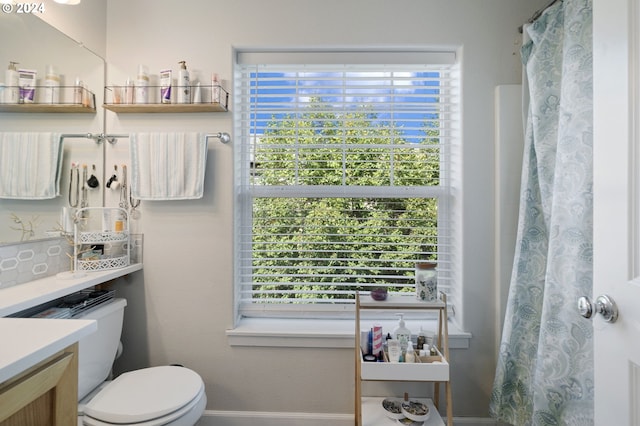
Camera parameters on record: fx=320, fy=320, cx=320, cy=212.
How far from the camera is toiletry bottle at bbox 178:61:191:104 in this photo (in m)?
1.51

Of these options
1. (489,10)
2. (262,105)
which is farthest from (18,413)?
(489,10)

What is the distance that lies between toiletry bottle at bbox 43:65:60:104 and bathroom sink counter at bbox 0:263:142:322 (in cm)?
74

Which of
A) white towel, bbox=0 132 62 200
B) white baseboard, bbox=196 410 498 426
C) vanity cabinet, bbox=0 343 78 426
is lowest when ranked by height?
white baseboard, bbox=196 410 498 426

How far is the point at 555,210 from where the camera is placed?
1.19 metres

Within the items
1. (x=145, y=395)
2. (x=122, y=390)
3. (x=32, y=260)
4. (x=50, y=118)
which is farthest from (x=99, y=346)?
(x=50, y=118)

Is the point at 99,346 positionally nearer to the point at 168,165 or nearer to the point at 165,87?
the point at 168,165

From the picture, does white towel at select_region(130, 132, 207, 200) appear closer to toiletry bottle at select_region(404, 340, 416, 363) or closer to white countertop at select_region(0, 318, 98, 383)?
white countertop at select_region(0, 318, 98, 383)

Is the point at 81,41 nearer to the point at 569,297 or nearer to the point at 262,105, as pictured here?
the point at 262,105

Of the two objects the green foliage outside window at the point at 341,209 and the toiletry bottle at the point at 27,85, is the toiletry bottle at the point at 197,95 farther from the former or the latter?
the toiletry bottle at the point at 27,85

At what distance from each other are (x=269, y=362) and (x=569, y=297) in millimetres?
1313

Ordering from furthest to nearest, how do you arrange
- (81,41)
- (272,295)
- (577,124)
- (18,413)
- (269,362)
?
(272,295), (269,362), (81,41), (577,124), (18,413)

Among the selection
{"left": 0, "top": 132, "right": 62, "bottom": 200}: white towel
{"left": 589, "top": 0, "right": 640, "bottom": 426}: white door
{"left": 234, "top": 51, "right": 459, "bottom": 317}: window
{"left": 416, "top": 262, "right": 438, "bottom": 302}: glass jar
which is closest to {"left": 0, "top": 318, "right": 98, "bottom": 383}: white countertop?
{"left": 0, "top": 132, "right": 62, "bottom": 200}: white towel

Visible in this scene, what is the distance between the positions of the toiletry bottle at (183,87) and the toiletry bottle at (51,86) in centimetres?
48

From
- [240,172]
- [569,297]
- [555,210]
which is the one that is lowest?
[569,297]
